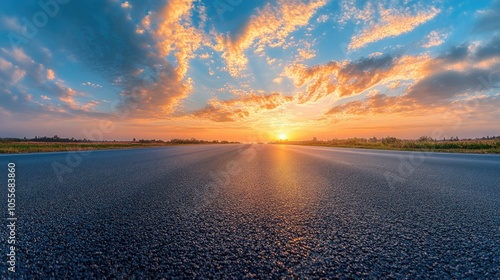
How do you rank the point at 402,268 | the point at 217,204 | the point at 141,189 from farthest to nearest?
1. the point at 141,189
2. the point at 217,204
3. the point at 402,268

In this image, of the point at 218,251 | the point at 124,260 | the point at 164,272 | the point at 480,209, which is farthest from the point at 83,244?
the point at 480,209

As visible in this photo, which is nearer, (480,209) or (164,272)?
(164,272)

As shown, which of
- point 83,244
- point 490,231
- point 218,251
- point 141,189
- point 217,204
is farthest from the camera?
point 141,189

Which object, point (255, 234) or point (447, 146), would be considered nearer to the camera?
point (255, 234)

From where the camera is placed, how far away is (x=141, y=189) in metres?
4.16

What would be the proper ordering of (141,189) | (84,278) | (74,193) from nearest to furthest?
1. (84,278)
2. (74,193)
3. (141,189)

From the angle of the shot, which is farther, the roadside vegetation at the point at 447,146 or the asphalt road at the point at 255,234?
the roadside vegetation at the point at 447,146

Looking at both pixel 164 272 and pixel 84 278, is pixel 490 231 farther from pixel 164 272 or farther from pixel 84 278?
pixel 84 278

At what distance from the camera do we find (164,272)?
1444mm

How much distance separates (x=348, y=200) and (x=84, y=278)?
3156 mm

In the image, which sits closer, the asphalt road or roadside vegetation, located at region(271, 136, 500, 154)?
the asphalt road

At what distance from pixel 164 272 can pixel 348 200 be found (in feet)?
9.08

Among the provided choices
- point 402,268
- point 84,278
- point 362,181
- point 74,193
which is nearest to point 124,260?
point 84,278

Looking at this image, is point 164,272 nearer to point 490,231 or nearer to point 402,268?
point 402,268
